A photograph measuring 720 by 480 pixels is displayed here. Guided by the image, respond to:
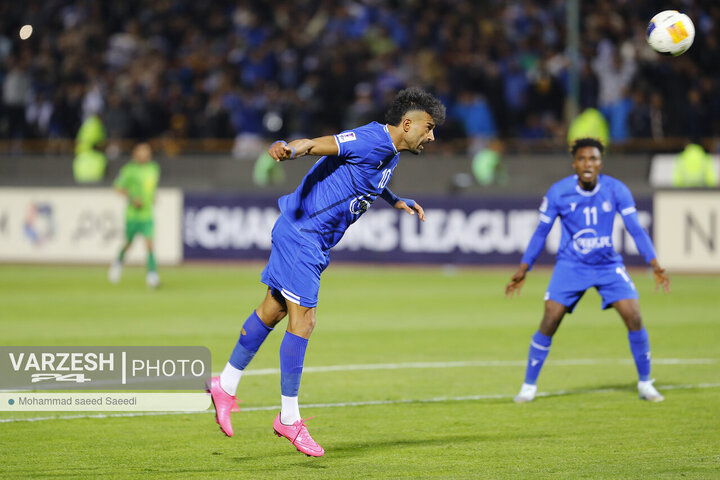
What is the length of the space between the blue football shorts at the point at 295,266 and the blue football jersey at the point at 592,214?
2.81 metres

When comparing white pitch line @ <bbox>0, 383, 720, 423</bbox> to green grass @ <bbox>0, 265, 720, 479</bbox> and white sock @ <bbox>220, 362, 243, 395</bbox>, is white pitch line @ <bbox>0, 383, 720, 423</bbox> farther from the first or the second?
white sock @ <bbox>220, 362, 243, 395</bbox>

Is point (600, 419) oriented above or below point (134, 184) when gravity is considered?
below

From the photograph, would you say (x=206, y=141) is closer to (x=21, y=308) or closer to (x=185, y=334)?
(x=21, y=308)

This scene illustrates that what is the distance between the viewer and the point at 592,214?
8.93m

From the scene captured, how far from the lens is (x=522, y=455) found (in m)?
6.80

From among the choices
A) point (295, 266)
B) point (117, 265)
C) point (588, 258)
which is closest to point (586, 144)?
point (588, 258)

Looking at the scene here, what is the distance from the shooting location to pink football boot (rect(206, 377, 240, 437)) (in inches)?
273

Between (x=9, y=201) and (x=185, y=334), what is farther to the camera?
(x=9, y=201)

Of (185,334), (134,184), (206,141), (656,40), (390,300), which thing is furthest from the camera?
(206,141)

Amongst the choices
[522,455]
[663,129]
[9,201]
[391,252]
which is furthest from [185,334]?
[663,129]

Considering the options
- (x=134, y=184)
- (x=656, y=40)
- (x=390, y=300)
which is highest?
(x=656, y=40)

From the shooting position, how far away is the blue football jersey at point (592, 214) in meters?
8.92

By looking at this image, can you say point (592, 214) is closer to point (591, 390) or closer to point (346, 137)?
point (591, 390)

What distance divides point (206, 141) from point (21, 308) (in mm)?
10349
